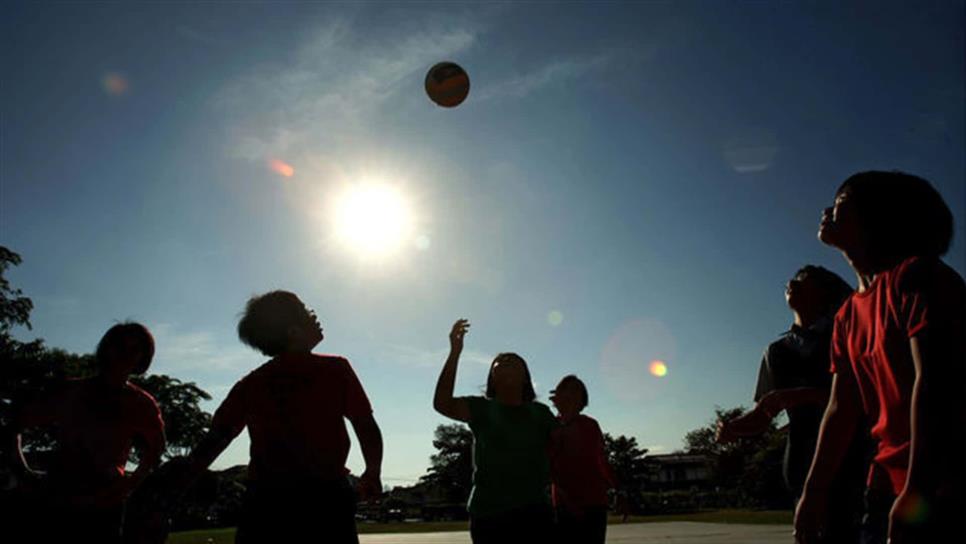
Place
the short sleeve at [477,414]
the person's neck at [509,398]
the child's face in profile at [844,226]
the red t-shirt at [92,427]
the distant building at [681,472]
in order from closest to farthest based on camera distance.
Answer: the child's face in profile at [844,226]
the red t-shirt at [92,427]
the short sleeve at [477,414]
the person's neck at [509,398]
the distant building at [681,472]

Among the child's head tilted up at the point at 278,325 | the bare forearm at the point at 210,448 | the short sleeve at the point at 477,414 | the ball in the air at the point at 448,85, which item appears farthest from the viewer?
the ball in the air at the point at 448,85

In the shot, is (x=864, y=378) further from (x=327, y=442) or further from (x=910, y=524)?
(x=327, y=442)

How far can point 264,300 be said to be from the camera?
13.1 feet

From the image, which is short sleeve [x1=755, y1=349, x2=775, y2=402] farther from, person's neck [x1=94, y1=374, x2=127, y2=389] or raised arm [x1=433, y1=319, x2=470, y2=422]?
person's neck [x1=94, y1=374, x2=127, y2=389]

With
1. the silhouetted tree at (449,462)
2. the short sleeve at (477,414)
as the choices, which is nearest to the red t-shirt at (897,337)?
the short sleeve at (477,414)

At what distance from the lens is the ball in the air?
31.5ft

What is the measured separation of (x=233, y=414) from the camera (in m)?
3.70

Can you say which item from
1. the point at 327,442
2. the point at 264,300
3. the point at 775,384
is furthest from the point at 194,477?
the point at 775,384

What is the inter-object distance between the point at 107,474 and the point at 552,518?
119 inches

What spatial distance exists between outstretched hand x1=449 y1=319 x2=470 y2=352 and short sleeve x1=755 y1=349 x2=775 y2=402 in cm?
211

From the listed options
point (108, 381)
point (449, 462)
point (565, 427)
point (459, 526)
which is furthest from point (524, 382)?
point (449, 462)

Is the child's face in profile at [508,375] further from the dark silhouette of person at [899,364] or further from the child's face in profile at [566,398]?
the dark silhouette of person at [899,364]

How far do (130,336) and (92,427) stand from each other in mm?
681

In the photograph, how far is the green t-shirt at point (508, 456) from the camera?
4605 mm
